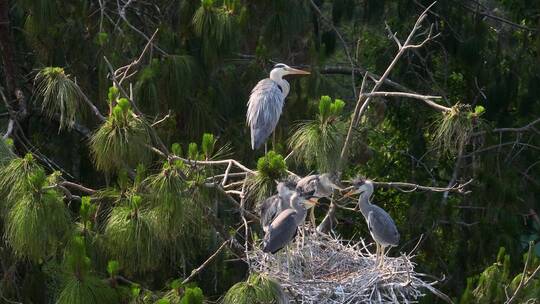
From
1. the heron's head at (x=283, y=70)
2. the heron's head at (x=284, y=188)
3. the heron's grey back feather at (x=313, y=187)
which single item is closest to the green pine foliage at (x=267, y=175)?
the heron's head at (x=284, y=188)

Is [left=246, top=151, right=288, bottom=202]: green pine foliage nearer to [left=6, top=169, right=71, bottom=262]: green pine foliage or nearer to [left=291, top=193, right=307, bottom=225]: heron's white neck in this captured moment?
[left=291, top=193, right=307, bottom=225]: heron's white neck

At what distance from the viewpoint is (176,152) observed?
673cm

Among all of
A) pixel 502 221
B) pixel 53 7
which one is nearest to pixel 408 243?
pixel 502 221

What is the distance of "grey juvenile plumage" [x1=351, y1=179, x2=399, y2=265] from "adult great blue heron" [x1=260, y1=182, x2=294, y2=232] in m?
0.49

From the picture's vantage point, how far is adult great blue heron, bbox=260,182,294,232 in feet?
22.0

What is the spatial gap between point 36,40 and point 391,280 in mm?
3103

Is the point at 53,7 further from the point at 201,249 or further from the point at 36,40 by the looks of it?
the point at 201,249

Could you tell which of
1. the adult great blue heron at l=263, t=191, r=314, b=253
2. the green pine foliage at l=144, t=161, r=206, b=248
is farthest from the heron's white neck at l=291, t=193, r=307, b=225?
the green pine foliage at l=144, t=161, r=206, b=248

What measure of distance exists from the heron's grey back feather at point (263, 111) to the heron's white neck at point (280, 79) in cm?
29

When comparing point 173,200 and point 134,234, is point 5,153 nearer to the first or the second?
point 134,234

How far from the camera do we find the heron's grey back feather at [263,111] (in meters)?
7.76

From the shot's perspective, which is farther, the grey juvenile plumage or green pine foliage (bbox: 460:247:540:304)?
green pine foliage (bbox: 460:247:540:304)

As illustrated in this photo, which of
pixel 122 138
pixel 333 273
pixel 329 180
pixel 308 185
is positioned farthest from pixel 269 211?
pixel 122 138

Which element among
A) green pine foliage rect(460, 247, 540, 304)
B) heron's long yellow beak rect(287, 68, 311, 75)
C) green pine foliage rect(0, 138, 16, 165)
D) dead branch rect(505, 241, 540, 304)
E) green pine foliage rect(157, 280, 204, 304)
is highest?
green pine foliage rect(0, 138, 16, 165)
